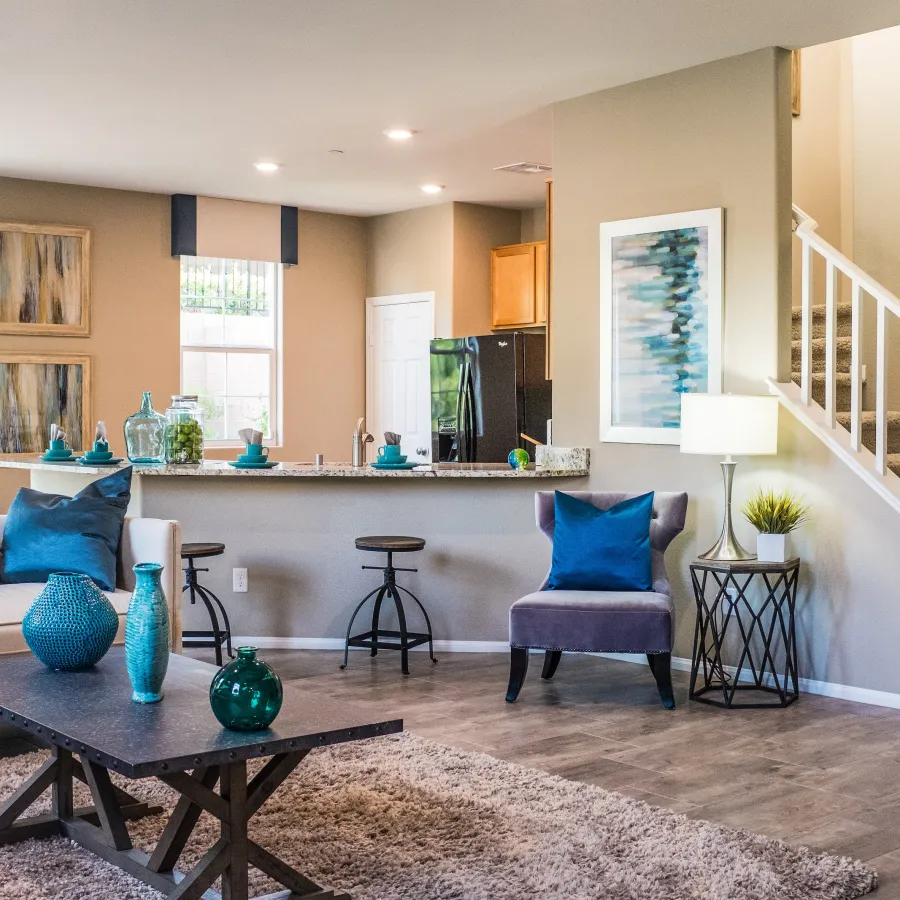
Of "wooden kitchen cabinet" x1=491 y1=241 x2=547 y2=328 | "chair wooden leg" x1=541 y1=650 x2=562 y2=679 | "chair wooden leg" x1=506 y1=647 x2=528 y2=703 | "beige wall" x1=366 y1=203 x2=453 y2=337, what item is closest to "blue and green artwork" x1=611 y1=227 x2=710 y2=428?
"chair wooden leg" x1=541 y1=650 x2=562 y2=679

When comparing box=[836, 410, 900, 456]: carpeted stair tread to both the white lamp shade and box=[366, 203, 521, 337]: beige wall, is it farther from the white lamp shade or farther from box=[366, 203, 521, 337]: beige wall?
box=[366, 203, 521, 337]: beige wall

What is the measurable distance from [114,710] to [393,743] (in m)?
1.43

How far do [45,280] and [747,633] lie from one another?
4983 mm

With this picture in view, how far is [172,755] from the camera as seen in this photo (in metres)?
2.40

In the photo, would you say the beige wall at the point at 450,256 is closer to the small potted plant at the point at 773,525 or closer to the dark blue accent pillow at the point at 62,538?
the small potted plant at the point at 773,525

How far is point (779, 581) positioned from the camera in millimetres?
4812

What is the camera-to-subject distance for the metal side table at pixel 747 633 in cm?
473

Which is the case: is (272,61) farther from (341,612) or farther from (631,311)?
(341,612)

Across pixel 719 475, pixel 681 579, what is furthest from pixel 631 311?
pixel 681 579

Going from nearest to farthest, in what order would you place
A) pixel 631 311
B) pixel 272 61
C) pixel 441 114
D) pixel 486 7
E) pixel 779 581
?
pixel 486 7
pixel 779 581
pixel 272 61
pixel 631 311
pixel 441 114

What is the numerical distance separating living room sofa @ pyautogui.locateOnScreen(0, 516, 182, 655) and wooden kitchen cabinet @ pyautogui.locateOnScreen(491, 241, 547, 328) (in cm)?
434

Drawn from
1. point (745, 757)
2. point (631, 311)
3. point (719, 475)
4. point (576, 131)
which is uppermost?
point (576, 131)

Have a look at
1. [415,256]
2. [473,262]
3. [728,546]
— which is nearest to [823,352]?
[728,546]

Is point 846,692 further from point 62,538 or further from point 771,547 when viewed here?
point 62,538
